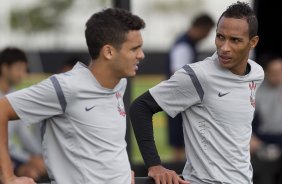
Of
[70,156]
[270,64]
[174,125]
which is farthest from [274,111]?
[70,156]

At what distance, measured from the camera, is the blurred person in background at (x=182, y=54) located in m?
9.31

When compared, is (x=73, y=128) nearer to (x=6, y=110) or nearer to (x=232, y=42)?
(x=6, y=110)

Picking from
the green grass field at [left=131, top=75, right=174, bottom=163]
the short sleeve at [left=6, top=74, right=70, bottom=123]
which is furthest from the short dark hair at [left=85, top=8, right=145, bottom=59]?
the green grass field at [left=131, top=75, right=174, bottom=163]

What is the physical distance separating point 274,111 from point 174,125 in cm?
115

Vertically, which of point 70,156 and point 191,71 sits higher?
point 191,71

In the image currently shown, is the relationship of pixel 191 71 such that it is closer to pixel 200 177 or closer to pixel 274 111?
pixel 200 177

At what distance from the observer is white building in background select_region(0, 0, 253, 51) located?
981 inches

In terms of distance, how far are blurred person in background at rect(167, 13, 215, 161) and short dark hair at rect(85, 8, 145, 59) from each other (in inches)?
187

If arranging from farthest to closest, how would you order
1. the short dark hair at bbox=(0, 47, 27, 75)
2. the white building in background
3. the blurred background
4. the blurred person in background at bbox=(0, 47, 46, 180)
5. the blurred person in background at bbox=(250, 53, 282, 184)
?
the white building in background < the blurred background < the blurred person in background at bbox=(250, 53, 282, 184) < the blurred person in background at bbox=(0, 47, 46, 180) < the short dark hair at bbox=(0, 47, 27, 75)

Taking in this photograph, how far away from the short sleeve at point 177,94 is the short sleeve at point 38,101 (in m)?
0.55

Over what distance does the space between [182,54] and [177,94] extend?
4.82 meters

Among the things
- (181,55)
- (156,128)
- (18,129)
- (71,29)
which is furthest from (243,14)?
(71,29)

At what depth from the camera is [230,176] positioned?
4.43 m

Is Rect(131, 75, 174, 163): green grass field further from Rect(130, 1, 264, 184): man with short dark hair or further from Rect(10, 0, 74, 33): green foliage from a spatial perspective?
Rect(130, 1, 264, 184): man with short dark hair
